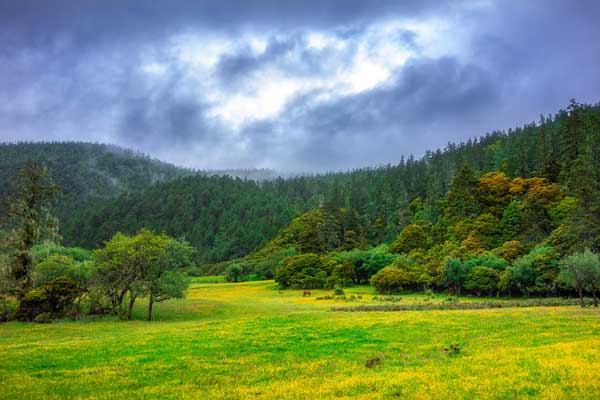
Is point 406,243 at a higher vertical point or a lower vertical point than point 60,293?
higher

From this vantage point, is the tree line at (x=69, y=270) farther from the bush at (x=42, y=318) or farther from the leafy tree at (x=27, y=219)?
the bush at (x=42, y=318)

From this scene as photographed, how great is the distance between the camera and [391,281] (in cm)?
7988

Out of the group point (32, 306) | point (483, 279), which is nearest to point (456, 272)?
point (483, 279)

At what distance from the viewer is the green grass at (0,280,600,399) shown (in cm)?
1600

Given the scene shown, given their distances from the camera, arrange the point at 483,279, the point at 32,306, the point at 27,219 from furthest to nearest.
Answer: the point at 483,279 < the point at 27,219 < the point at 32,306

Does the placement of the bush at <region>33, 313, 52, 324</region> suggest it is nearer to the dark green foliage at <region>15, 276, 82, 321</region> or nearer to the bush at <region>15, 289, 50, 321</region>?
the dark green foliage at <region>15, 276, 82, 321</region>

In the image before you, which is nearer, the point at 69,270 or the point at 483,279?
the point at 69,270

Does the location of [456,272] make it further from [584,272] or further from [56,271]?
[56,271]

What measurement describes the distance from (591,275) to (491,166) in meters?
114

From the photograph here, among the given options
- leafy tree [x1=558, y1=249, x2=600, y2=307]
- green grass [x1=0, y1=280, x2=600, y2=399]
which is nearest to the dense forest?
leafy tree [x1=558, y1=249, x2=600, y2=307]

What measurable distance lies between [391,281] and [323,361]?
61.1 meters

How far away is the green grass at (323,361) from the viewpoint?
16.0 m

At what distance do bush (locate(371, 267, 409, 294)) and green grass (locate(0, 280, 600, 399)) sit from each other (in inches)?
1829

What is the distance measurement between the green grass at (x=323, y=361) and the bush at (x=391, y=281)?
152ft
